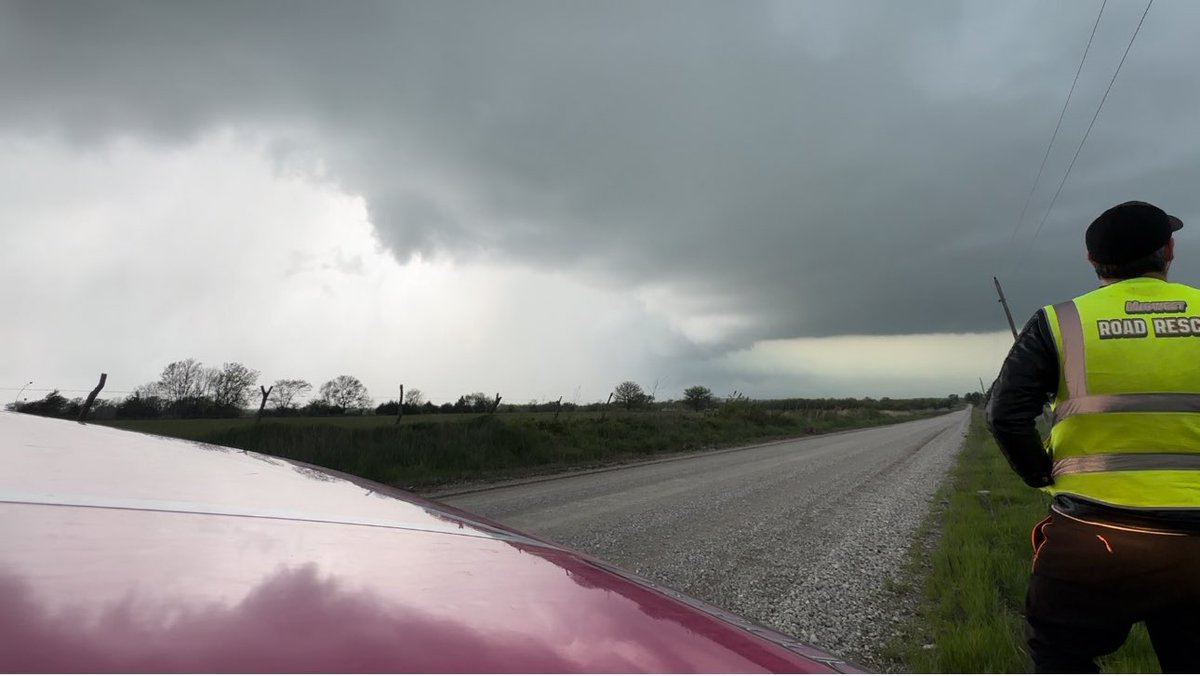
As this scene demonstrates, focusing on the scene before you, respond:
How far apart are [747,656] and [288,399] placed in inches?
1033

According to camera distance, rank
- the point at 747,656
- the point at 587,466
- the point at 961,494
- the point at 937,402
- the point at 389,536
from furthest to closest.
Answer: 1. the point at 937,402
2. the point at 587,466
3. the point at 961,494
4. the point at 389,536
5. the point at 747,656

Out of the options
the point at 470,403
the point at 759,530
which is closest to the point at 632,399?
the point at 470,403

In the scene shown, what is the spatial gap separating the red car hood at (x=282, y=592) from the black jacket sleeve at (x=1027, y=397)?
4.23 ft

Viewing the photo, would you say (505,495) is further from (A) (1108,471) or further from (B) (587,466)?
(A) (1108,471)

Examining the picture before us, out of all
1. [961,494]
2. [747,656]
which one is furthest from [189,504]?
[961,494]

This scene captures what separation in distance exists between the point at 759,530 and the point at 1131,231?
229 inches

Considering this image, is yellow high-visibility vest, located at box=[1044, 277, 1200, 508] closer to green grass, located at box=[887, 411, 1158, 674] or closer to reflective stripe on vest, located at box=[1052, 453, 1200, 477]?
reflective stripe on vest, located at box=[1052, 453, 1200, 477]

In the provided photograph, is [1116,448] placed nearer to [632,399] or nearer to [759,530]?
[759,530]

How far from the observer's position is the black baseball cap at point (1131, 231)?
7.22 feet

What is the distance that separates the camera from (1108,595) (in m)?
1.93

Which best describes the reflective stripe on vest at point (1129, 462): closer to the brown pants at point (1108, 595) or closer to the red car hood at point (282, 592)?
the brown pants at point (1108, 595)

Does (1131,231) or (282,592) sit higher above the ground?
(1131,231)

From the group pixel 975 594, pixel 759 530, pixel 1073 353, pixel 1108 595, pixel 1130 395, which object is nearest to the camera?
pixel 1108 595

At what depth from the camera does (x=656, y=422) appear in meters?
24.5
